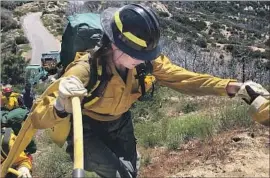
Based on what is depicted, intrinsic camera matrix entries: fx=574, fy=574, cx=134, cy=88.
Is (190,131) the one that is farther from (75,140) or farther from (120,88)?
(75,140)

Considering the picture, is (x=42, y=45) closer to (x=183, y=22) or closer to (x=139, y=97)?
(x=183, y=22)

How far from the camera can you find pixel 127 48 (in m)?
2.67

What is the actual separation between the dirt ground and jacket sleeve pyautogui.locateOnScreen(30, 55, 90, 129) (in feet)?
11.5

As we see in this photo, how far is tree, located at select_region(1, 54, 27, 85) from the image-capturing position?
26.4m

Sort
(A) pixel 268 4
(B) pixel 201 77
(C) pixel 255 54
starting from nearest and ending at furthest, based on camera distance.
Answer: (B) pixel 201 77
(C) pixel 255 54
(A) pixel 268 4

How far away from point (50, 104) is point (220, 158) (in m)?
4.01

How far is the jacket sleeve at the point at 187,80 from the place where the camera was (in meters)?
2.84

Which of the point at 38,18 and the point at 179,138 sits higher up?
the point at 179,138

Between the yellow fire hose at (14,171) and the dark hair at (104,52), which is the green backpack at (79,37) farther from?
the yellow fire hose at (14,171)

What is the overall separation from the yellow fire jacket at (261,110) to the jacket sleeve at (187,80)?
0.34 m

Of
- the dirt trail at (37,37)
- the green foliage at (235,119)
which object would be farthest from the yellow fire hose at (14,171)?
the dirt trail at (37,37)

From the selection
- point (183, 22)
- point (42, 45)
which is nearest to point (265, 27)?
point (183, 22)

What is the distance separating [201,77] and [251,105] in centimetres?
52

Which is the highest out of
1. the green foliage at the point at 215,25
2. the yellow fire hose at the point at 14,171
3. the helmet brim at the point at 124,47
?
the helmet brim at the point at 124,47
